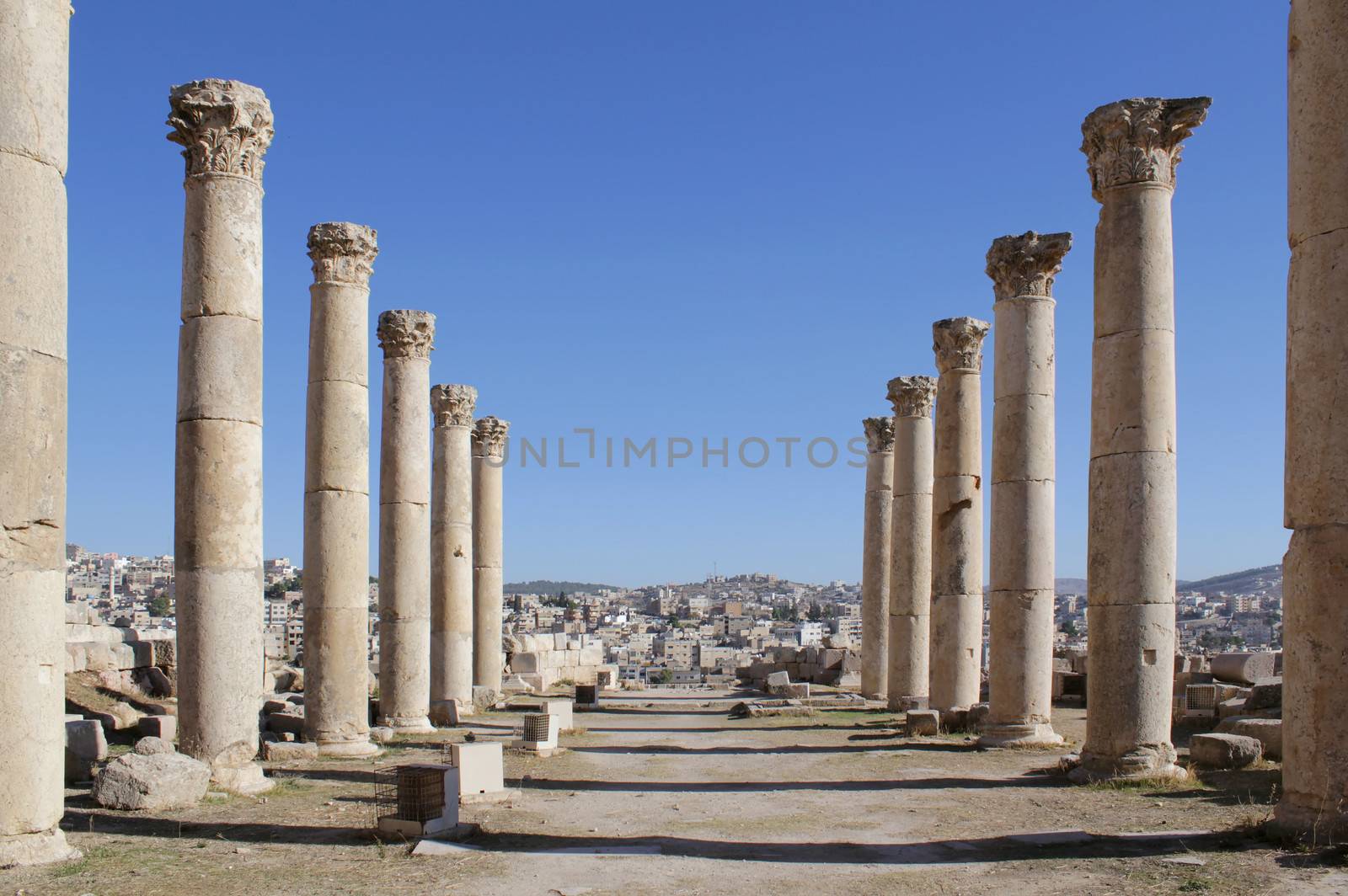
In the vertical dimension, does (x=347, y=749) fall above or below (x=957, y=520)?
below

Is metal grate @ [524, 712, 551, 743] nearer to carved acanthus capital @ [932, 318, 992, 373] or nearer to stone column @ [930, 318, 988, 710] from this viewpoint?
stone column @ [930, 318, 988, 710]

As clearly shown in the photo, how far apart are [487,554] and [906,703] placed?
1195 cm

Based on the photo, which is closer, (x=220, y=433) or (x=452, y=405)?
(x=220, y=433)

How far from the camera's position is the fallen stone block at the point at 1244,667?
91.2ft

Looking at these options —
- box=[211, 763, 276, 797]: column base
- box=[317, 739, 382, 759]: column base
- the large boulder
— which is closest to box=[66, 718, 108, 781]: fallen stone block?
box=[211, 763, 276, 797]: column base

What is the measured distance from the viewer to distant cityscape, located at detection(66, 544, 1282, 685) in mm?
55844

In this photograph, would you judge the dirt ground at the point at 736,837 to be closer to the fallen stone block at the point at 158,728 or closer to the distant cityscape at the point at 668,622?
the fallen stone block at the point at 158,728

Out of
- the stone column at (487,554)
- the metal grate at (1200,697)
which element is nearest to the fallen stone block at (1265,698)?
the metal grate at (1200,697)

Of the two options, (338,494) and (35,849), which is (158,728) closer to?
(338,494)

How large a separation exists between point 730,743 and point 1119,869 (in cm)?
1232

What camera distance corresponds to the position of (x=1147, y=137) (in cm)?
1647

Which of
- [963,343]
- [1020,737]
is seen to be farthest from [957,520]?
[1020,737]

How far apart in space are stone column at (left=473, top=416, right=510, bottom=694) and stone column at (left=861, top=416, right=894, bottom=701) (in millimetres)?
9675

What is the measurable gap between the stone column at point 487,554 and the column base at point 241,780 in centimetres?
1751
